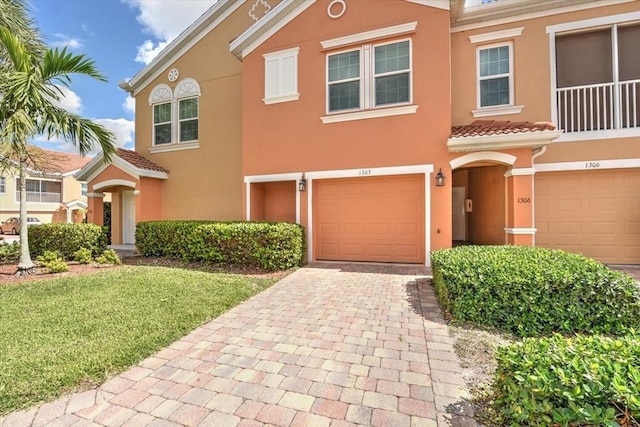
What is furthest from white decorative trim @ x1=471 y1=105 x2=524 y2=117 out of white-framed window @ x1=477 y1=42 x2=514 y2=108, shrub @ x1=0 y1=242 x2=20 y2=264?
shrub @ x1=0 y1=242 x2=20 y2=264

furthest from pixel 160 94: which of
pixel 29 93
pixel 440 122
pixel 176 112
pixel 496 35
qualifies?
pixel 496 35

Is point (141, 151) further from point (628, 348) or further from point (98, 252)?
point (628, 348)

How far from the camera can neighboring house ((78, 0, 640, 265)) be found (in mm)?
7973

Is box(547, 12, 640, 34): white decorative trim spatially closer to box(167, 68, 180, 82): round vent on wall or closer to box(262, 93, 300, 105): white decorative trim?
box(262, 93, 300, 105): white decorative trim

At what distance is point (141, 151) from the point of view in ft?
42.1

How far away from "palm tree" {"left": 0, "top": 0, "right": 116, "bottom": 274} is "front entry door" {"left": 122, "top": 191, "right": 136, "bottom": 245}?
16.5 ft

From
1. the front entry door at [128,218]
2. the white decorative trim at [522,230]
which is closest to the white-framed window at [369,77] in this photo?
Answer: the white decorative trim at [522,230]

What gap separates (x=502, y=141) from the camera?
740 centimetres

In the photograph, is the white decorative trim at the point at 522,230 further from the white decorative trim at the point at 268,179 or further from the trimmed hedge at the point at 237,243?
the white decorative trim at the point at 268,179

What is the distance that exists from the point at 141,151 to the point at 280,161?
23.9 ft

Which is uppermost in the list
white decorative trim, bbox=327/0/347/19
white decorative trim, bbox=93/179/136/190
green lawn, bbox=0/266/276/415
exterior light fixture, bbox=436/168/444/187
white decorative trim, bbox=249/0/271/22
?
white decorative trim, bbox=249/0/271/22

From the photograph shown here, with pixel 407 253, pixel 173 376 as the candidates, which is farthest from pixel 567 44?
pixel 173 376

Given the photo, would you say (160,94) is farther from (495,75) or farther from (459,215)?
(459,215)

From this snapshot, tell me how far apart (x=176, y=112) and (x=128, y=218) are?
206 inches
